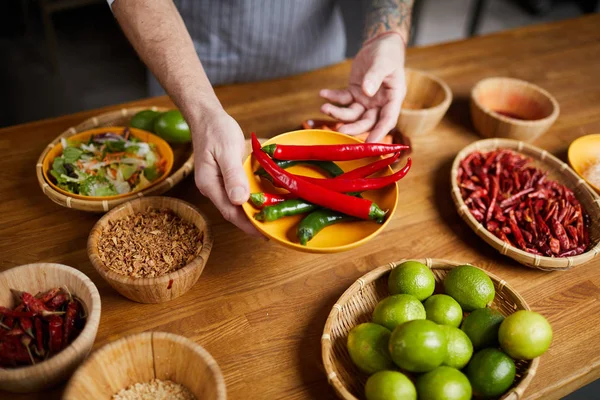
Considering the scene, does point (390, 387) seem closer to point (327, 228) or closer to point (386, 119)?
point (327, 228)

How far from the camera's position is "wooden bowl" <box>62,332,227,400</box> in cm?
110

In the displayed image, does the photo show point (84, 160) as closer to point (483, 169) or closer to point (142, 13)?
point (142, 13)

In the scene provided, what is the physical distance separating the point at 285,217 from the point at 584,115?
166cm

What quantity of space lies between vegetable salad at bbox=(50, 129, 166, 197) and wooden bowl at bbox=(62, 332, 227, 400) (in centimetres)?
62

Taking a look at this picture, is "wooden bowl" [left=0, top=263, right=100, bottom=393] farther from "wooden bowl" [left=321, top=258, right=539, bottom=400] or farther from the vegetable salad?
"wooden bowl" [left=321, top=258, right=539, bottom=400]

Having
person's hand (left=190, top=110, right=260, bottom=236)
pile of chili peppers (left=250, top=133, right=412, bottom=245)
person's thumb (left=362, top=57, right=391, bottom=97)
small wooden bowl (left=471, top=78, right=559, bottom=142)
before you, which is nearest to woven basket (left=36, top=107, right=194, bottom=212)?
person's hand (left=190, top=110, right=260, bottom=236)

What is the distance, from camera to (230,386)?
1.27 m

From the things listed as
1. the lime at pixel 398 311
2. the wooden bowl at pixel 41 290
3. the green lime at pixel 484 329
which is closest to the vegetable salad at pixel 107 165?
the wooden bowl at pixel 41 290

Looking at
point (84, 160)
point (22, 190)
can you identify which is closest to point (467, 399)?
point (84, 160)

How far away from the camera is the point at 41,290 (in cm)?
130

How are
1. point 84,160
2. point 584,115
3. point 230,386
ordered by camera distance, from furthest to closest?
point 584,115 → point 84,160 → point 230,386

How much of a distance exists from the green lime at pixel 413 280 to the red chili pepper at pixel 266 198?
1.25 feet

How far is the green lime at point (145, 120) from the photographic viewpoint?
1918 millimetres

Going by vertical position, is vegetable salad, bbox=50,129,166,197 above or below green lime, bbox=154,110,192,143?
below
